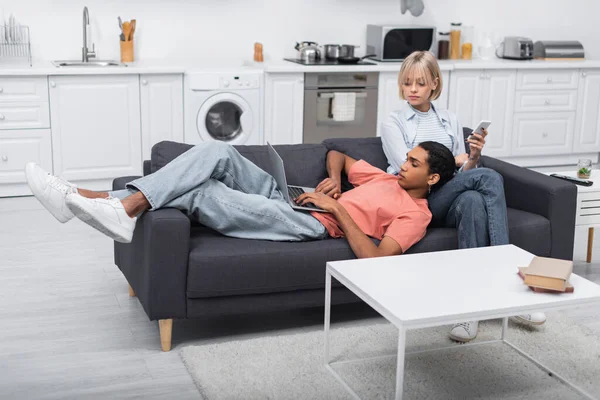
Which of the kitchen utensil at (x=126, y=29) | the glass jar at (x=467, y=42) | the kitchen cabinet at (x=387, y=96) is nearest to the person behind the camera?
the kitchen utensil at (x=126, y=29)

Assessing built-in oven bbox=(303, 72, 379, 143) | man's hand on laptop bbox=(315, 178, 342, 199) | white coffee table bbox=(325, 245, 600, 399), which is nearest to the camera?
white coffee table bbox=(325, 245, 600, 399)

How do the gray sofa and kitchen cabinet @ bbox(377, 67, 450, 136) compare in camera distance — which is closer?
the gray sofa

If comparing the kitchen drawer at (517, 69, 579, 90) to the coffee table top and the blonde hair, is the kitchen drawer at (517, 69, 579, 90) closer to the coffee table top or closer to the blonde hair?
the blonde hair

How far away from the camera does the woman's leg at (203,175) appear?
301cm

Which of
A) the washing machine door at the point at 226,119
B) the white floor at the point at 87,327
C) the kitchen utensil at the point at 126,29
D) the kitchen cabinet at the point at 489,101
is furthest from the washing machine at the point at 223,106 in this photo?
the kitchen cabinet at the point at 489,101

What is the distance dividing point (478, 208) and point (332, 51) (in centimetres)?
285

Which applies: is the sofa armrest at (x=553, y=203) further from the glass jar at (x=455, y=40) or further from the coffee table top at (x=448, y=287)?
the glass jar at (x=455, y=40)

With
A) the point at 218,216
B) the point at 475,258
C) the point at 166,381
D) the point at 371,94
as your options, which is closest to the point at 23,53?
the point at 371,94

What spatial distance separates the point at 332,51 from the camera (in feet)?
19.1

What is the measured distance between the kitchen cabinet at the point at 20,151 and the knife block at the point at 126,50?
31.4 inches

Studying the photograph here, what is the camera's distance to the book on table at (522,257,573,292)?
2.55m

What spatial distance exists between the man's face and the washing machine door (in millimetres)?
2372

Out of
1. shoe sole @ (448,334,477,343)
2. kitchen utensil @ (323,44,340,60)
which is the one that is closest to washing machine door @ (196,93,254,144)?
kitchen utensil @ (323,44,340,60)

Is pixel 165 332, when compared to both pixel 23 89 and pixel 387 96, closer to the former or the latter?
pixel 23 89
